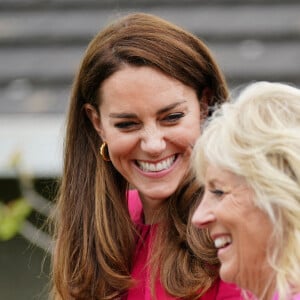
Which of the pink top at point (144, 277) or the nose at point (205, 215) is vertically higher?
the nose at point (205, 215)

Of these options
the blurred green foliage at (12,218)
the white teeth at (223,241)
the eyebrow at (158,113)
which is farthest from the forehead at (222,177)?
the blurred green foliage at (12,218)

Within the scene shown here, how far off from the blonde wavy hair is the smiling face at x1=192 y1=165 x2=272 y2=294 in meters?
0.03

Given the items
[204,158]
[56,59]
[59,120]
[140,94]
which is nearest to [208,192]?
[204,158]

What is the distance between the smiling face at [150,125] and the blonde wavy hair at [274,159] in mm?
641

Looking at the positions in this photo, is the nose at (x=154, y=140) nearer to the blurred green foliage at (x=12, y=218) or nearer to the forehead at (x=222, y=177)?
the forehead at (x=222, y=177)

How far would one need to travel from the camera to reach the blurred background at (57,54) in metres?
6.30

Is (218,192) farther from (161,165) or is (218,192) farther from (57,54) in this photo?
(57,54)

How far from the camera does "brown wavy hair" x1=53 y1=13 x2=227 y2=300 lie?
393cm

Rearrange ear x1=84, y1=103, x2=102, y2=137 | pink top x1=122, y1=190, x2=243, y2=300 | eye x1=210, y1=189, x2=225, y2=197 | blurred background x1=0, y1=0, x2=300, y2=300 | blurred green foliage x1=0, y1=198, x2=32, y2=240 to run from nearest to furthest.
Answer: eye x1=210, y1=189, x2=225, y2=197, pink top x1=122, y1=190, x2=243, y2=300, ear x1=84, y1=103, x2=102, y2=137, blurred green foliage x1=0, y1=198, x2=32, y2=240, blurred background x1=0, y1=0, x2=300, y2=300

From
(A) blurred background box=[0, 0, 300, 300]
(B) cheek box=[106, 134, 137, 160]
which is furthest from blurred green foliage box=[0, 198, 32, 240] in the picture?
(B) cheek box=[106, 134, 137, 160]

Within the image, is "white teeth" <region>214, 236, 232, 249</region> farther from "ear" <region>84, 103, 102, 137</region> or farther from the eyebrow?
"ear" <region>84, 103, 102, 137</region>

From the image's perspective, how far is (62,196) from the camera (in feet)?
14.1

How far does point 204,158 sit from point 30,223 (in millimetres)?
3281

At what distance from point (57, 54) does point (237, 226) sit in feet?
11.7
